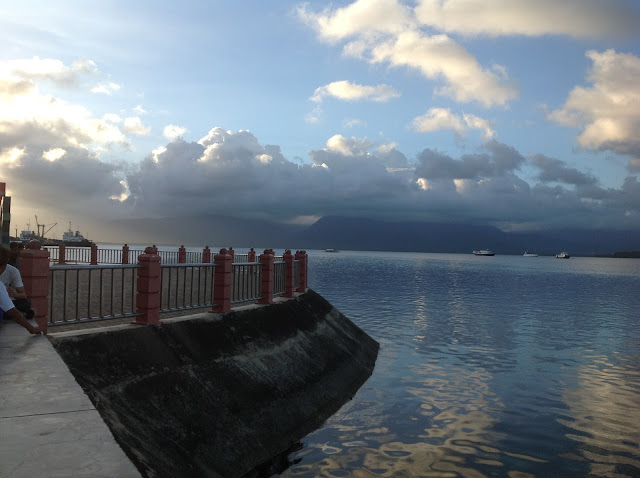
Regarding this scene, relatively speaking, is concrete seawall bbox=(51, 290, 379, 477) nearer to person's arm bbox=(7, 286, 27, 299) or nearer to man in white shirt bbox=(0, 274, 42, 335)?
man in white shirt bbox=(0, 274, 42, 335)

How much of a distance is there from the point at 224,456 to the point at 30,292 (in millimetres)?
4505

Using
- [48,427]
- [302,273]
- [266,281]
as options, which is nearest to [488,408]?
[266,281]

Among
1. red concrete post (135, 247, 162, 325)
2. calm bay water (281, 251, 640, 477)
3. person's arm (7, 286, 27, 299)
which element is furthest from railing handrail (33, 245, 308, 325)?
calm bay water (281, 251, 640, 477)

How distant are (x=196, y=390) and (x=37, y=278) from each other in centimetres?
358

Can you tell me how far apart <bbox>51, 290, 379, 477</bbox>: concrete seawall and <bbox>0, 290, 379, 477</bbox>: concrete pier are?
0.08 feet

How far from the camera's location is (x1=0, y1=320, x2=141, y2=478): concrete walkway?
4.33 metres

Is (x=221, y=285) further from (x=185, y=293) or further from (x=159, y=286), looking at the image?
(x=185, y=293)

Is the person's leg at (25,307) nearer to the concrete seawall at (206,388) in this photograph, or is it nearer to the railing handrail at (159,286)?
the railing handrail at (159,286)

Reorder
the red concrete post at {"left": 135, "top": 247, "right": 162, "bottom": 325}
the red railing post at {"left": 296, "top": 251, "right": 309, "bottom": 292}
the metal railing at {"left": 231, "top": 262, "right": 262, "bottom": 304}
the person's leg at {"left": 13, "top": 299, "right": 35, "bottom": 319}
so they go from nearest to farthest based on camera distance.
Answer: the person's leg at {"left": 13, "top": 299, "right": 35, "bottom": 319}, the red concrete post at {"left": 135, "top": 247, "right": 162, "bottom": 325}, the metal railing at {"left": 231, "top": 262, "right": 262, "bottom": 304}, the red railing post at {"left": 296, "top": 251, "right": 309, "bottom": 292}

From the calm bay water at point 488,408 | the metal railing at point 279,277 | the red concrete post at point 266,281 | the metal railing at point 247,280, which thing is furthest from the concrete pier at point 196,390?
the metal railing at point 279,277

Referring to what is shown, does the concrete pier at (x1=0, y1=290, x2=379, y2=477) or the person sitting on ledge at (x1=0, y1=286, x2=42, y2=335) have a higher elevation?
the person sitting on ledge at (x1=0, y1=286, x2=42, y2=335)

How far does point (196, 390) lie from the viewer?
9859 mm

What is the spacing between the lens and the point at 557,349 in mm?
24938

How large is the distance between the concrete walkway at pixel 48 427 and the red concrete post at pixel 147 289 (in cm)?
301
